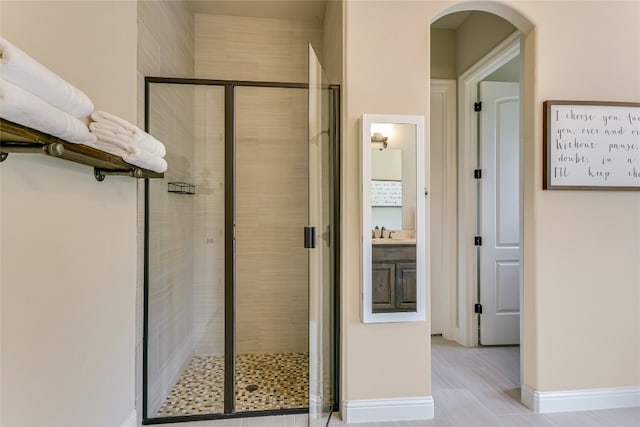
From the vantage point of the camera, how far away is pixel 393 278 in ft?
6.38

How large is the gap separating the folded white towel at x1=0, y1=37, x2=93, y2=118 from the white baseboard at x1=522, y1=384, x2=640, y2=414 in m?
2.77

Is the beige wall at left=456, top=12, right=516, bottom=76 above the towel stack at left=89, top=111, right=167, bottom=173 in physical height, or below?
above

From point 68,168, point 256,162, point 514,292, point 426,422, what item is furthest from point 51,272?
point 514,292

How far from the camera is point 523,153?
2.15 metres

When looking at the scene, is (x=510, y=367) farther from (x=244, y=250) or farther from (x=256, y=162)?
(x=256, y=162)

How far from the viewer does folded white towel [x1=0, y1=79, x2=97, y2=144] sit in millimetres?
736

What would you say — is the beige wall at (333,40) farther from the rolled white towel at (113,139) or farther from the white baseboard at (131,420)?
the white baseboard at (131,420)

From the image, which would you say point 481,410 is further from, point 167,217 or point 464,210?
point 167,217

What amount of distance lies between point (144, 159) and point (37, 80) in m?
0.59

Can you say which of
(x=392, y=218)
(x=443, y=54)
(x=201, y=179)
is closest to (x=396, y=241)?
(x=392, y=218)

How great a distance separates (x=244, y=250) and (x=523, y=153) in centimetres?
215

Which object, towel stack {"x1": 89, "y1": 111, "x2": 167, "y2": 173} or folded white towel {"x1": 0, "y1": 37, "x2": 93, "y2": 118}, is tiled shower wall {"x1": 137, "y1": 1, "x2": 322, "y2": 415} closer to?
towel stack {"x1": 89, "y1": 111, "x2": 167, "y2": 173}

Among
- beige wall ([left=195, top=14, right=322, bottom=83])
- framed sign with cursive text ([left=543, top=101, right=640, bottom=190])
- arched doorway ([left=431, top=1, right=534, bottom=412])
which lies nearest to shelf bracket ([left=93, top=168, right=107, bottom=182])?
beige wall ([left=195, top=14, right=322, bottom=83])

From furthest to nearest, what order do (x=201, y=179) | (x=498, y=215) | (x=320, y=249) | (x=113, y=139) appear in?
(x=498, y=215) → (x=201, y=179) → (x=320, y=249) → (x=113, y=139)
